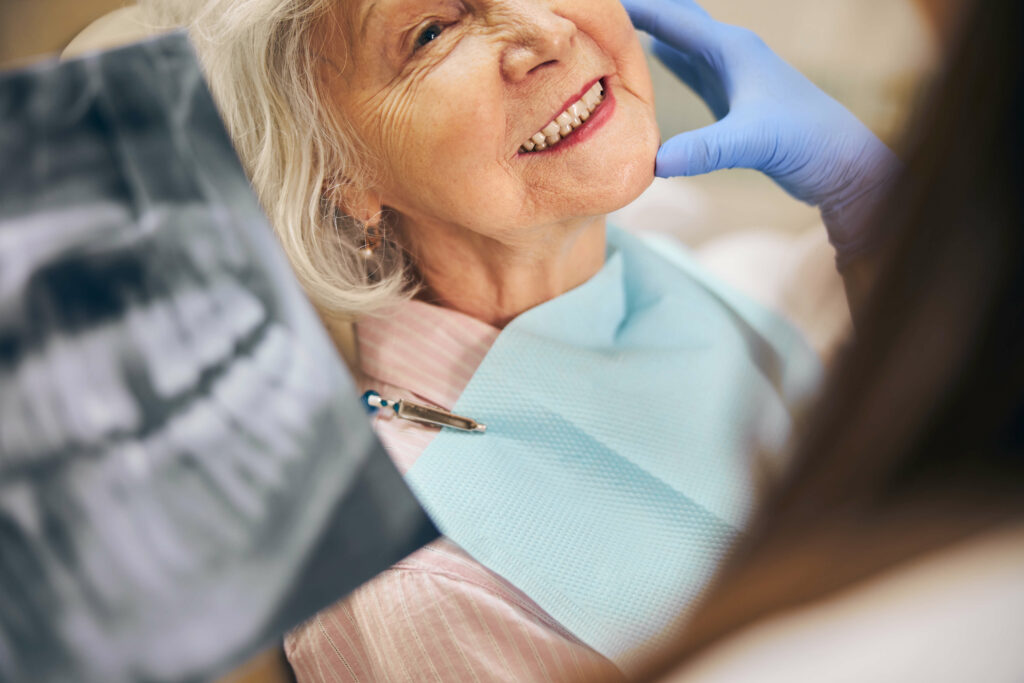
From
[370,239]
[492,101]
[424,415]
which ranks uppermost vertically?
[492,101]

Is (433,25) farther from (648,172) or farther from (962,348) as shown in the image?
(962,348)

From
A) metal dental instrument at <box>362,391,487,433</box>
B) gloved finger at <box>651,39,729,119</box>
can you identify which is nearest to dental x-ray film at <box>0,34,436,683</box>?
metal dental instrument at <box>362,391,487,433</box>

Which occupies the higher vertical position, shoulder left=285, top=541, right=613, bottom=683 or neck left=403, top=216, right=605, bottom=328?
neck left=403, top=216, right=605, bottom=328

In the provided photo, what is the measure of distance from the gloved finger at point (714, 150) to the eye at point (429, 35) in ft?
0.58

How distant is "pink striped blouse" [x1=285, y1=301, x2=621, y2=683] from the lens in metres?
0.44

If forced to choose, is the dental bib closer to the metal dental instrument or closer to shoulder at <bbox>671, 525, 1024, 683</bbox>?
the metal dental instrument

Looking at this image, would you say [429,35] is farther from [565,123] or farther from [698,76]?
[698,76]

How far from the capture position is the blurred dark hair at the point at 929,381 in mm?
206

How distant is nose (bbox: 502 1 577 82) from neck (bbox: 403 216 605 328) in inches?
4.9

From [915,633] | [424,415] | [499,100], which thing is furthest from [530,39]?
[915,633]

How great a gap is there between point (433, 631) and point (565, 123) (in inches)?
14.5

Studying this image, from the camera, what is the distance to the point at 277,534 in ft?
1.18

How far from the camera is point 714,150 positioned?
19.7 inches

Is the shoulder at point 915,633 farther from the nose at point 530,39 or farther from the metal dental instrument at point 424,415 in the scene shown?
the nose at point 530,39
